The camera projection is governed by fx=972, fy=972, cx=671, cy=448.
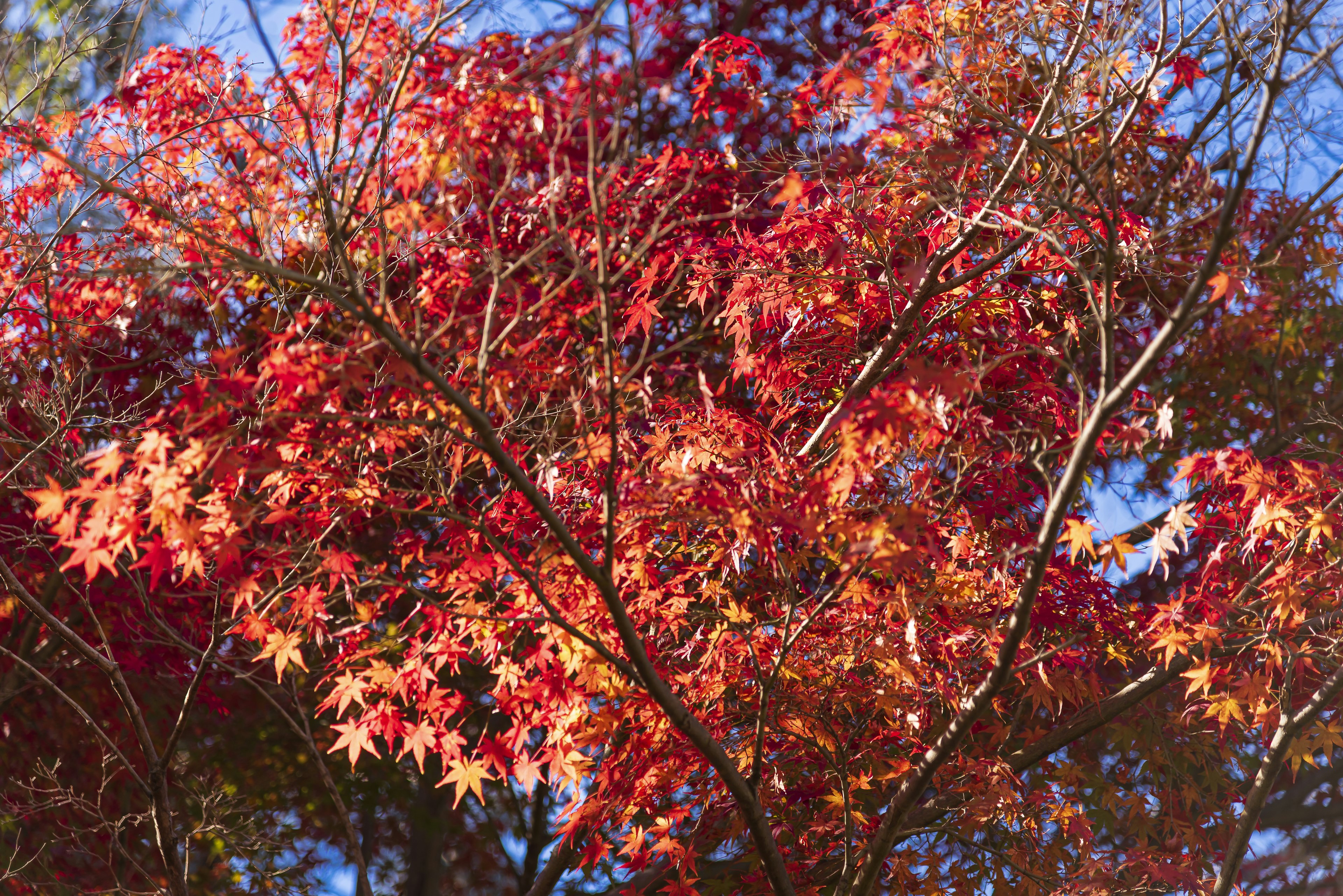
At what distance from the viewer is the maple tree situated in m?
2.95

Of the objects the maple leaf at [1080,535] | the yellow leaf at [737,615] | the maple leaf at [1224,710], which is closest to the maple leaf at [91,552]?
the yellow leaf at [737,615]

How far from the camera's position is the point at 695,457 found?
12.5 feet

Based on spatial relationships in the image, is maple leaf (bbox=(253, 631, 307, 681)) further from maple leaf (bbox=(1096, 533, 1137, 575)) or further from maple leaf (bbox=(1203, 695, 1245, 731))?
maple leaf (bbox=(1203, 695, 1245, 731))

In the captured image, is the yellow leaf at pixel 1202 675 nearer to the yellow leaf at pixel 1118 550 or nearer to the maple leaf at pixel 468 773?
the yellow leaf at pixel 1118 550

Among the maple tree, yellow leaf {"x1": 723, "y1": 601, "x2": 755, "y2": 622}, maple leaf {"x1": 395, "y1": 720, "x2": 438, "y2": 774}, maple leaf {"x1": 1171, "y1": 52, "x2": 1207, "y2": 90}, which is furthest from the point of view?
maple leaf {"x1": 1171, "y1": 52, "x2": 1207, "y2": 90}

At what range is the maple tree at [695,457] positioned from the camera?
9.68ft

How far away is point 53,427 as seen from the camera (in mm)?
4938

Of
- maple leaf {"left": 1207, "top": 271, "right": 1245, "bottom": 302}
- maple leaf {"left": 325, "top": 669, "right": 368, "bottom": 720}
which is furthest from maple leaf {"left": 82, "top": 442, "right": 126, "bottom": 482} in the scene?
maple leaf {"left": 1207, "top": 271, "right": 1245, "bottom": 302}

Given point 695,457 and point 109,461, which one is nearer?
point 109,461

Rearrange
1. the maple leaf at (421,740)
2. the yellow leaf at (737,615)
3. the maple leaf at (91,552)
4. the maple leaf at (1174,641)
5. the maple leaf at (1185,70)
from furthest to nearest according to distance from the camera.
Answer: the maple leaf at (1185,70) < the yellow leaf at (737,615) < the maple leaf at (1174,641) < the maple leaf at (421,740) < the maple leaf at (91,552)

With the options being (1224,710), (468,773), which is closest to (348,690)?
(468,773)

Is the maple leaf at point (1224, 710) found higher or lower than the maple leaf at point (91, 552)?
higher

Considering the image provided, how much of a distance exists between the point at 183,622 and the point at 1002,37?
6103 millimetres

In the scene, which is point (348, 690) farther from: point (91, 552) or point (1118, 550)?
point (1118, 550)
